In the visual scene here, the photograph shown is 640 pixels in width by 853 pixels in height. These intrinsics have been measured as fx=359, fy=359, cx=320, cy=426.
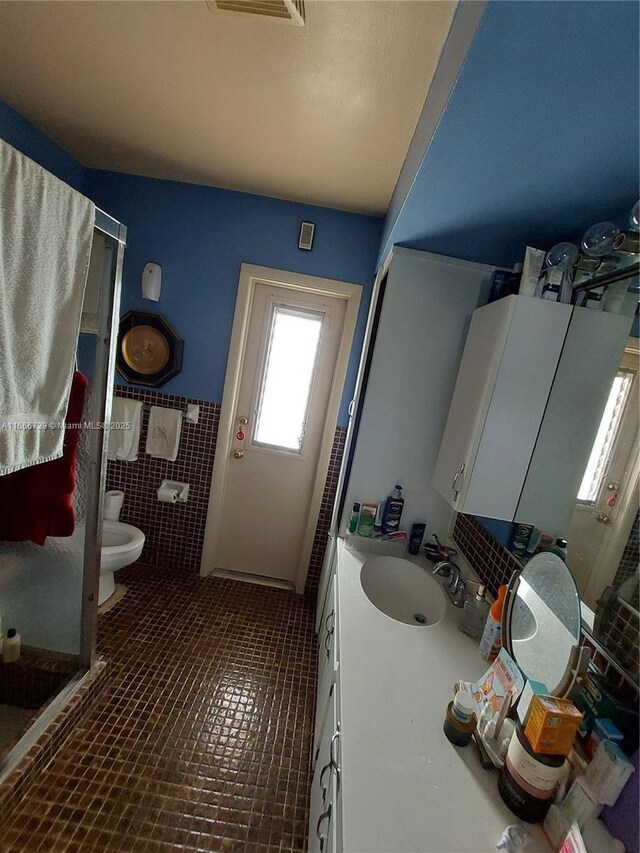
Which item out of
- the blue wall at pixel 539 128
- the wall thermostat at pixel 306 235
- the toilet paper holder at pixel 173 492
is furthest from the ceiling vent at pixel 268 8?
the toilet paper holder at pixel 173 492

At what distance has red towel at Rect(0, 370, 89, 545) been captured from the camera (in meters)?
1.36

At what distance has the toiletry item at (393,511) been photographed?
172 cm

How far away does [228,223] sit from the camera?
211cm

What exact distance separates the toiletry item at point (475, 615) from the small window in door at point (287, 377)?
1372mm

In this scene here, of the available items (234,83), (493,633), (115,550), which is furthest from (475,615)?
(234,83)

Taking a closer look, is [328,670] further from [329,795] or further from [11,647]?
[11,647]

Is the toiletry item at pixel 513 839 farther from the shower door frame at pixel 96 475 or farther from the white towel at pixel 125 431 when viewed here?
the white towel at pixel 125 431

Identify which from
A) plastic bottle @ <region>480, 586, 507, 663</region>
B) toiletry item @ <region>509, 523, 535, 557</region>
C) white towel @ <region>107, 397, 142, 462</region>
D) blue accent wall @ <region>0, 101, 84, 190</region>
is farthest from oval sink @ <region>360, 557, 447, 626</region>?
blue accent wall @ <region>0, 101, 84, 190</region>

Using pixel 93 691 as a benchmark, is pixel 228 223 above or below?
above

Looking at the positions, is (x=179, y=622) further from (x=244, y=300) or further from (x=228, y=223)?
(x=228, y=223)

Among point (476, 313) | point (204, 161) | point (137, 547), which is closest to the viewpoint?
point (476, 313)

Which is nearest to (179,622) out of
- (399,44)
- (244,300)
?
(244,300)

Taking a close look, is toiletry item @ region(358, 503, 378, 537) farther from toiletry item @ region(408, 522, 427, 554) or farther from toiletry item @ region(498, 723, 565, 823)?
toiletry item @ region(498, 723, 565, 823)

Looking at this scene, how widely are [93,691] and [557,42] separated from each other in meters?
2.41
